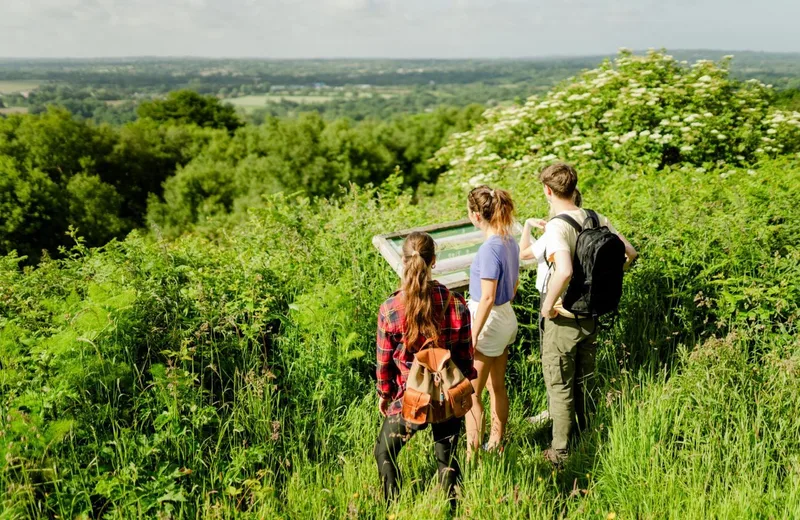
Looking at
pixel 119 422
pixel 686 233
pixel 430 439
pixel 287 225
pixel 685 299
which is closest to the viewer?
pixel 119 422

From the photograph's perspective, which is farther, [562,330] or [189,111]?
[189,111]

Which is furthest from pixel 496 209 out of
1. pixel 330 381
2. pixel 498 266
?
pixel 330 381

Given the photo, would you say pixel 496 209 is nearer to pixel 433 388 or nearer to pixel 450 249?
pixel 450 249

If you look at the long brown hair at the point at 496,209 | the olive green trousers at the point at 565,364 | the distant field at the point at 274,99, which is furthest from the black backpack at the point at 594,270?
the distant field at the point at 274,99

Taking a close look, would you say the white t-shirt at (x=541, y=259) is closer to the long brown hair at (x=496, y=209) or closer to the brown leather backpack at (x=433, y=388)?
the long brown hair at (x=496, y=209)

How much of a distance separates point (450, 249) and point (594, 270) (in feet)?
3.82

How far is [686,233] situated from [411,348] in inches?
122

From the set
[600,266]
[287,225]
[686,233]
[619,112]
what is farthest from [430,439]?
[619,112]

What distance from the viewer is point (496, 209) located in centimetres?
340

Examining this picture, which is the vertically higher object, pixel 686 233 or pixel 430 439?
pixel 686 233

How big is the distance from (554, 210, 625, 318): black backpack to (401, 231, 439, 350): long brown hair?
1.10 metres

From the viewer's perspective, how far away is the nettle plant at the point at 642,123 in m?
Answer: 10.1

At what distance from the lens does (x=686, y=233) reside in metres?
4.74

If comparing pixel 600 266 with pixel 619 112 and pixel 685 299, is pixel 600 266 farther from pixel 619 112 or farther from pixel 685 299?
pixel 619 112
